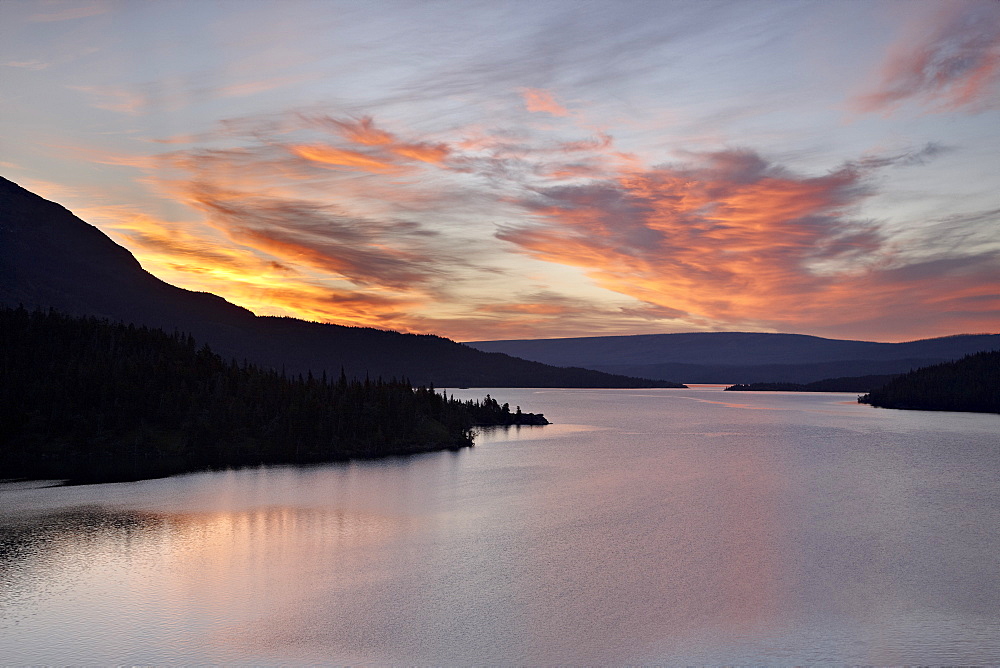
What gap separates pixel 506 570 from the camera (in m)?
37.2

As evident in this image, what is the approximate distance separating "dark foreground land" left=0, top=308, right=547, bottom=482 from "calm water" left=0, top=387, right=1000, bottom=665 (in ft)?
73.5

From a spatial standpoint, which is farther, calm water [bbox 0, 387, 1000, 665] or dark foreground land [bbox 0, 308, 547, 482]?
dark foreground land [bbox 0, 308, 547, 482]

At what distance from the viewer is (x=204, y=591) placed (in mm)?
33188

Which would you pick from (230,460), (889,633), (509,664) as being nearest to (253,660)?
(509,664)

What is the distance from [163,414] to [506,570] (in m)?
82.0

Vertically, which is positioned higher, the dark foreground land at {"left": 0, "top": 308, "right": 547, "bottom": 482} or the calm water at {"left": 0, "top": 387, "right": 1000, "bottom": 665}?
the dark foreground land at {"left": 0, "top": 308, "right": 547, "bottom": 482}

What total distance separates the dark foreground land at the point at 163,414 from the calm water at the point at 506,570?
22393mm

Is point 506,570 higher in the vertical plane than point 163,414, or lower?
lower

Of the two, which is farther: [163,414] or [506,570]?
[163,414]

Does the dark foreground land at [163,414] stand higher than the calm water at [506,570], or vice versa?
the dark foreground land at [163,414]

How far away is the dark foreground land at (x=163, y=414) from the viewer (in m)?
89.7

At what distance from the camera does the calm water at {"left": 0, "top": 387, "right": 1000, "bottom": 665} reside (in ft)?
88.6

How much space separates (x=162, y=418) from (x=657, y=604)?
89.8m

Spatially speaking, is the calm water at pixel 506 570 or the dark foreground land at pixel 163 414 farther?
the dark foreground land at pixel 163 414
